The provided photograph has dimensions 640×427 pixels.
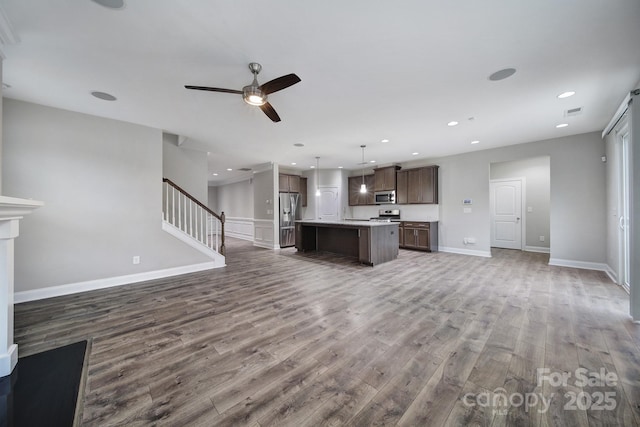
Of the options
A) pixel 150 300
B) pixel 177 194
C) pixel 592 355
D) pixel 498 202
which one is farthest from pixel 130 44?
pixel 498 202

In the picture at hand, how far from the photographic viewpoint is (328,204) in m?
8.71

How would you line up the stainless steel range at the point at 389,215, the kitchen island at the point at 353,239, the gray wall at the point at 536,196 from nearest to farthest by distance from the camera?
the kitchen island at the point at 353,239 < the gray wall at the point at 536,196 < the stainless steel range at the point at 389,215

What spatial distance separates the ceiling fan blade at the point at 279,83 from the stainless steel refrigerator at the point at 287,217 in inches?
209

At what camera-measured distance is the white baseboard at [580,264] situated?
4.47 metres

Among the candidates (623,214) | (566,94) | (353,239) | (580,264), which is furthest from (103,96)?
(580,264)

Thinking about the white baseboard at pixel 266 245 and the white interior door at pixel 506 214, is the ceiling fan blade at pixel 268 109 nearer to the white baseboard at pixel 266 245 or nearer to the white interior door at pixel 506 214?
the white baseboard at pixel 266 245

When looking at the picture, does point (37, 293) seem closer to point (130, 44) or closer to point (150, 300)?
point (150, 300)

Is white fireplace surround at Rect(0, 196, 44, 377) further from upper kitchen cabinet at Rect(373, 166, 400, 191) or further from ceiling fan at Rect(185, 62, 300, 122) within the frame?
upper kitchen cabinet at Rect(373, 166, 400, 191)

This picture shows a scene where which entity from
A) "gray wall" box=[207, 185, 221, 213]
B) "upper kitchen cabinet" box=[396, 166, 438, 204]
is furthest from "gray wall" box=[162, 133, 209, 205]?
"gray wall" box=[207, 185, 221, 213]

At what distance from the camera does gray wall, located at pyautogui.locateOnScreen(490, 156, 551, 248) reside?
6.43m

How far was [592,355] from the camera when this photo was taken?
1.90 metres

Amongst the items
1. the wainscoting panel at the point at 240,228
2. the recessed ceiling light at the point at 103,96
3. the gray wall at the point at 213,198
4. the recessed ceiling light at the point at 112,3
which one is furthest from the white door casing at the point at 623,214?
the gray wall at the point at 213,198

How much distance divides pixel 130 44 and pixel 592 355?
15.7 feet

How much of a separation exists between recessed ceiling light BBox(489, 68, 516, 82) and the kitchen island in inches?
120
